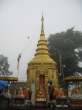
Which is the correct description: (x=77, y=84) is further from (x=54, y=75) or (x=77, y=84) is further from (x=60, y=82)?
(x=60, y=82)

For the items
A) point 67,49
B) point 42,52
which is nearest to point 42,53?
point 42,52

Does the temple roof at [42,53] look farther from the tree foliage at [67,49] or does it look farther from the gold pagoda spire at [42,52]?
the tree foliage at [67,49]

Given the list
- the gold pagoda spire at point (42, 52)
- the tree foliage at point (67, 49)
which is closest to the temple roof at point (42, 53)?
the gold pagoda spire at point (42, 52)

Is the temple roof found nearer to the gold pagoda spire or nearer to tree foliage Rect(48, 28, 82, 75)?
the gold pagoda spire

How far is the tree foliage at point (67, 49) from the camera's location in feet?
71.8

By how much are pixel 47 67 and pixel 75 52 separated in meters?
4.35

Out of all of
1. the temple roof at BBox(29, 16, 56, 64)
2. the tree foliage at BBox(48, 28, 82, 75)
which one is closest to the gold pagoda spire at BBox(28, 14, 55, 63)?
the temple roof at BBox(29, 16, 56, 64)

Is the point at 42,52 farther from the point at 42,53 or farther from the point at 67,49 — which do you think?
the point at 67,49

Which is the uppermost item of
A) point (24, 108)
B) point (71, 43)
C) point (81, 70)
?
point (71, 43)

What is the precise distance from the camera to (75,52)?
74.4 feet

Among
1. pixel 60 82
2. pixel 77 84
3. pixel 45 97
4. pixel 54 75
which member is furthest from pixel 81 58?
pixel 45 97

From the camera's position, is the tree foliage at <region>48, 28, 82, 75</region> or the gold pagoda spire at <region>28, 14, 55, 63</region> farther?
the tree foliage at <region>48, 28, 82, 75</region>

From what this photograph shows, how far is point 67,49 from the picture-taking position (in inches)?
885

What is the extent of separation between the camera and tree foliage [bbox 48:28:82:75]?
2188 cm
